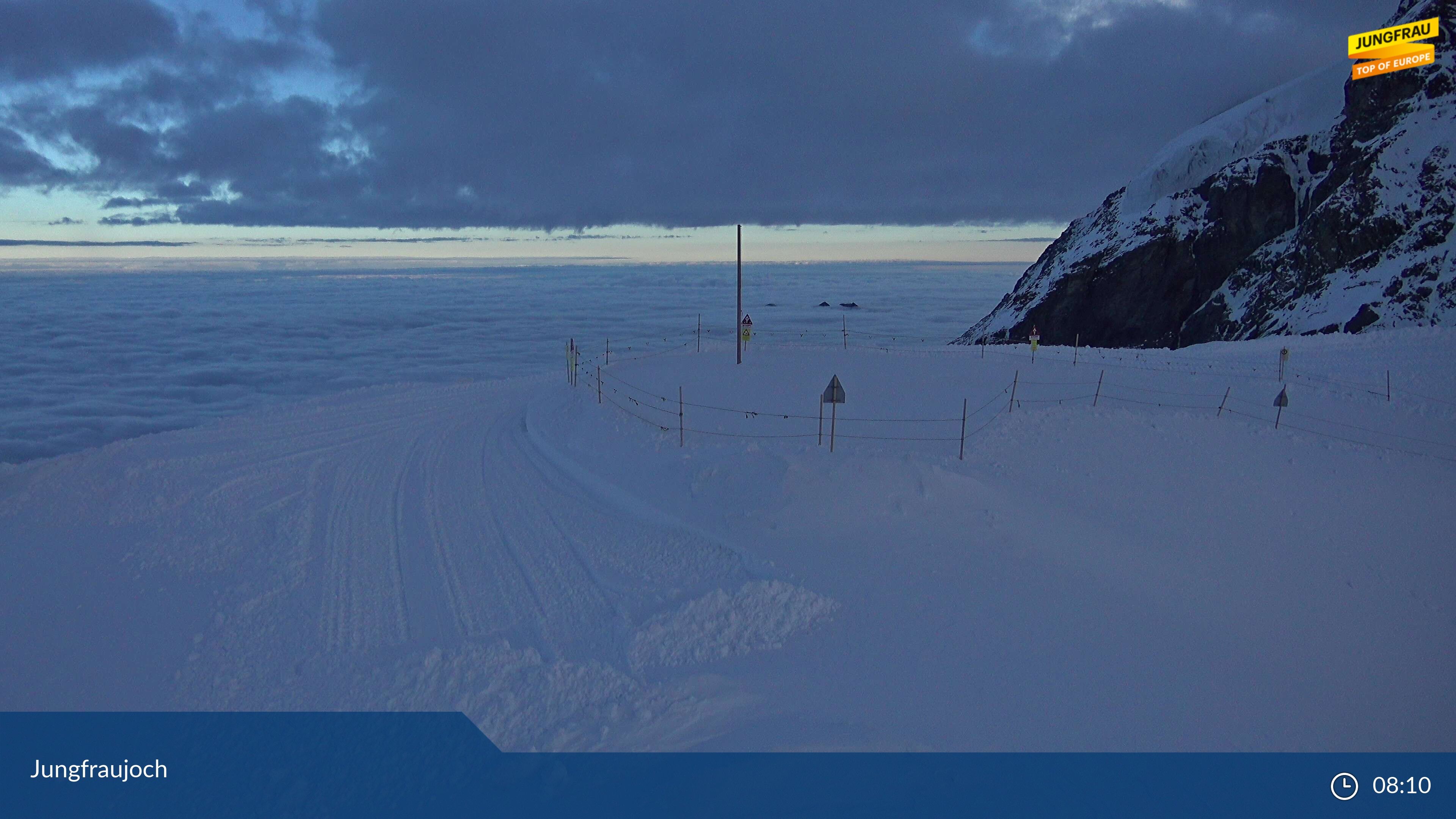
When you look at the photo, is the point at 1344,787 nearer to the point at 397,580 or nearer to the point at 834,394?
the point at 834,394

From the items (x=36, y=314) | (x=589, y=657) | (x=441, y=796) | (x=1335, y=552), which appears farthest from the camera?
(x=36, y=314)

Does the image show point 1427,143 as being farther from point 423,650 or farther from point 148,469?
point 148,469

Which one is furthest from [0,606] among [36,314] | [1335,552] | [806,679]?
[36,314]

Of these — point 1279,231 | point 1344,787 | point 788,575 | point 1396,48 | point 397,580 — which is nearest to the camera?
point 1344,787

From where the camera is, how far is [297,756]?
6.55m

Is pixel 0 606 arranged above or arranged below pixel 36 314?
below

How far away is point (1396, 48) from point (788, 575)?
184 feet

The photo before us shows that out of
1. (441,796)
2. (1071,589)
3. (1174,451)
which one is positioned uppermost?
(1174,451)

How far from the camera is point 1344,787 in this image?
6.50 metres

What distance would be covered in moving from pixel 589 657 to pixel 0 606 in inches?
328

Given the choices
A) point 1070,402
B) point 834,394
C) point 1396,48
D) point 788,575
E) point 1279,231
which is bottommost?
point 788,575

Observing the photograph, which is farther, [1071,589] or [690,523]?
[690,523]

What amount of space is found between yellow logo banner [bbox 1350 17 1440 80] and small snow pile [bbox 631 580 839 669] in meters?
50.6

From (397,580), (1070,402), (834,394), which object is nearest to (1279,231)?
(1070,402)
